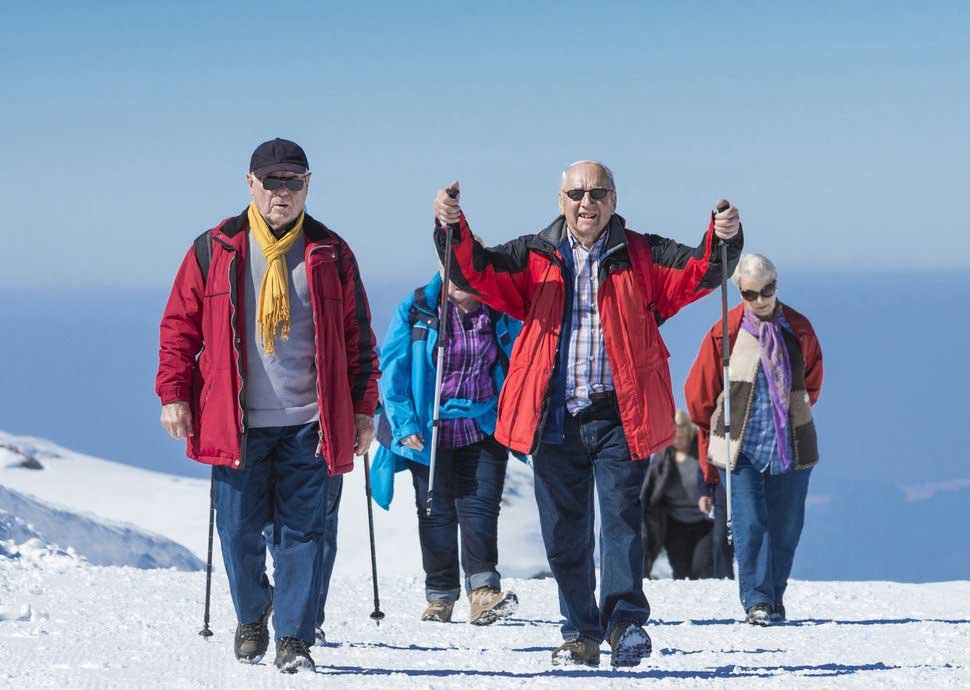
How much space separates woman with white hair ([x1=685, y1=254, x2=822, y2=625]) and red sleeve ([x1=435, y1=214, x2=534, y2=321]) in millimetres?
2807

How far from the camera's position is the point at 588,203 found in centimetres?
686

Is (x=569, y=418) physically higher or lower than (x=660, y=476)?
higher

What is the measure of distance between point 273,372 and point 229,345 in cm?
23

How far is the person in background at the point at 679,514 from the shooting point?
13430 mm

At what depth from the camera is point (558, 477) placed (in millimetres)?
7023

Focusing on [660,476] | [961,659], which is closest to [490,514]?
[961,659]

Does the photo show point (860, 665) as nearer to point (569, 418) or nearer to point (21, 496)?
point (569, 418)

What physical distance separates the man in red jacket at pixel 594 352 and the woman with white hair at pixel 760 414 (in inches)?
102

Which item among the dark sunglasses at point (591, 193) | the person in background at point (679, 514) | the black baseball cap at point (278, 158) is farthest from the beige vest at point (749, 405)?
the black baseball cap at point (278, 158)

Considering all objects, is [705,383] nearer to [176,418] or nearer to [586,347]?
[586,347]

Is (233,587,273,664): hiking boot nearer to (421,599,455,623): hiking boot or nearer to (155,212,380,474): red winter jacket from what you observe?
(155,212,380,474): red winter jacket

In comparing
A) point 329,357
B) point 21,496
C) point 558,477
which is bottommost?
point 21,496

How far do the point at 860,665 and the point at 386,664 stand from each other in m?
2.46

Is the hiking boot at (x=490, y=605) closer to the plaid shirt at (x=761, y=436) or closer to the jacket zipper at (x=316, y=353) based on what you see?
the plaid shirt at (x=761, y=436)
